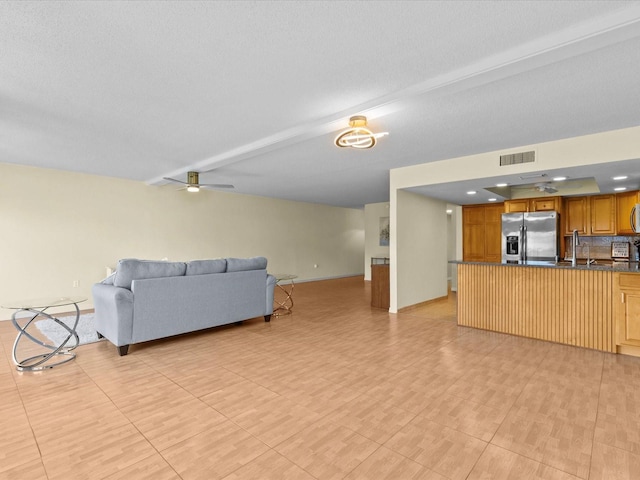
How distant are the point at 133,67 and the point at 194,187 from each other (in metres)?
3.54

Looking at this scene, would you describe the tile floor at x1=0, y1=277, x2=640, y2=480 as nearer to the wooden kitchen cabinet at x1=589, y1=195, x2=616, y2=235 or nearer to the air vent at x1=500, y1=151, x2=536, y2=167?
the air vent at x1=500, y1=151, x2=536, y2=167

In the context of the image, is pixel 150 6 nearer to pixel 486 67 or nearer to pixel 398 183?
pixel 486 67

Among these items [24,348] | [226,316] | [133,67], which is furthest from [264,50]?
[24,348]

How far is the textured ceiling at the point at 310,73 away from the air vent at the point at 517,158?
0.21m

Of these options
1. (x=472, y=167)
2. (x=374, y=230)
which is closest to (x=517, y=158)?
(x=472, y=167)

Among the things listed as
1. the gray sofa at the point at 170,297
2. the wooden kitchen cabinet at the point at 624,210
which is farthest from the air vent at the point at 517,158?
the gray sofa at the point at 170,297

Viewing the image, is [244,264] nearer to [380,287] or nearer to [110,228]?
[380,287]

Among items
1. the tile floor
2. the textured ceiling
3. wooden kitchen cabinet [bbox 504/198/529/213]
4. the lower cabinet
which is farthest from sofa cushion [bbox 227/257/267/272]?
wooden kitchen cabinet [bbox 504/198/529/213]

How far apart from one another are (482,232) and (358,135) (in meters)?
5.61

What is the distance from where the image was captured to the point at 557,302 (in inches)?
161

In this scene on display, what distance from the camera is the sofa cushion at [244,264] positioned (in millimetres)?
4607

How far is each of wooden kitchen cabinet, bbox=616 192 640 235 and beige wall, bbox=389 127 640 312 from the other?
→ 270cm

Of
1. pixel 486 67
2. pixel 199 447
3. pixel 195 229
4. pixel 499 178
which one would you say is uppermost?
pixel 486 67

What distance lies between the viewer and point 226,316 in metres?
4.52
